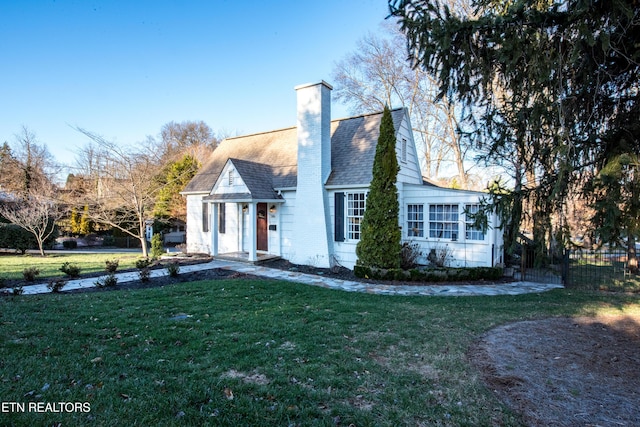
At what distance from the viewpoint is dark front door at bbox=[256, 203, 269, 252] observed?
13969mm

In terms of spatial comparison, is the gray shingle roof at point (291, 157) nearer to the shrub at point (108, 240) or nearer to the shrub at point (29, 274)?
the shrub at point (29, 274)

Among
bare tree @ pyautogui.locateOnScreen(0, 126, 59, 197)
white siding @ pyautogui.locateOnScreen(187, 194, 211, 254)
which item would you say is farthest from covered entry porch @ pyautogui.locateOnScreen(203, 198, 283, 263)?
bare tree @ pyautogui.locateOnScreen(0, 126, 59, 197)

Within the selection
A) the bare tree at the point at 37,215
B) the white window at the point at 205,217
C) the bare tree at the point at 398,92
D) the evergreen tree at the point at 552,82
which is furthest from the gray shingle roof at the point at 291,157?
the bare tree at the point at 398,92

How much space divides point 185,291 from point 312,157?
6571mm

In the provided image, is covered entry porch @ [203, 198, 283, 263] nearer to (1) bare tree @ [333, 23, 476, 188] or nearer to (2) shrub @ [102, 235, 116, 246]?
(1) bare tree @ [333, 23, 476, 188]

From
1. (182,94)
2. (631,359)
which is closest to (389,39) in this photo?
(182,94)

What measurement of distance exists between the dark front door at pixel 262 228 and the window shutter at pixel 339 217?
3.52 metres

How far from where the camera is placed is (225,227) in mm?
15016

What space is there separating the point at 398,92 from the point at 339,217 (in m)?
14.0

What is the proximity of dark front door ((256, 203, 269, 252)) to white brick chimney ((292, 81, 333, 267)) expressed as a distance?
6.56 ft

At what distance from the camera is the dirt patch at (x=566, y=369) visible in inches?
117

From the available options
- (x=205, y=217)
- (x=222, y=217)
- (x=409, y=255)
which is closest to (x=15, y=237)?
(x=205, y=217)

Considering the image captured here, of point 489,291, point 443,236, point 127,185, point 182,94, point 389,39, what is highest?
point 389,39

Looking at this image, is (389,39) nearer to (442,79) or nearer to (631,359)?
(442,79)
